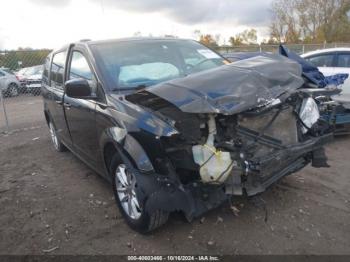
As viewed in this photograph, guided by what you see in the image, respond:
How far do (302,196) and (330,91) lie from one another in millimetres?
1248

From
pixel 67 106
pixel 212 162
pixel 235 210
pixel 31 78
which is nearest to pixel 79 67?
pixel 67 106

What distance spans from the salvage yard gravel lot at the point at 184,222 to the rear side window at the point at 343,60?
10.3ft

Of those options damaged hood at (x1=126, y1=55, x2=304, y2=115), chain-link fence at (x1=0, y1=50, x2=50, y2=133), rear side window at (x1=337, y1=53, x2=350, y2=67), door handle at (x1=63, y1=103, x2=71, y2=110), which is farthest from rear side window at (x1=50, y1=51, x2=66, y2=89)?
chain-link fence at (x1=0, y1=50, x2=50, y2=133)

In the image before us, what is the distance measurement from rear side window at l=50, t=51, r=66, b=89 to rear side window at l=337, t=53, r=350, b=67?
566 centimetres

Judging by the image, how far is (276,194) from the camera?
13.7 feet

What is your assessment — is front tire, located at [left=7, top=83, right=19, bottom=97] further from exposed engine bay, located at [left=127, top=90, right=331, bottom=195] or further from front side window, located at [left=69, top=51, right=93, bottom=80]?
exposed engine bay, located at [left=127, top=90, right=331, bottom=195]

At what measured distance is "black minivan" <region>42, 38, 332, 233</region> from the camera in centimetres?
295

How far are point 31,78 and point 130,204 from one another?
1617 cm

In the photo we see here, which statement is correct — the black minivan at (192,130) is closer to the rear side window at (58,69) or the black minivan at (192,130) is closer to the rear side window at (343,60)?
the rear side window at (58,69)

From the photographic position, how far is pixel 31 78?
17.9 metres

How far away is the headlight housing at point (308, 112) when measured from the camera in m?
3.54

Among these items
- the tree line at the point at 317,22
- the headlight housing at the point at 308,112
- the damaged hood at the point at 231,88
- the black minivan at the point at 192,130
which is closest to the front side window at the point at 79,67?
the black minivan at the point at 192,130

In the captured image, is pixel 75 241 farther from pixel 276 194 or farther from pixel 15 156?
pixel 15 156

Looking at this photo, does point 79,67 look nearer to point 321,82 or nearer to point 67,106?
point 67,106
